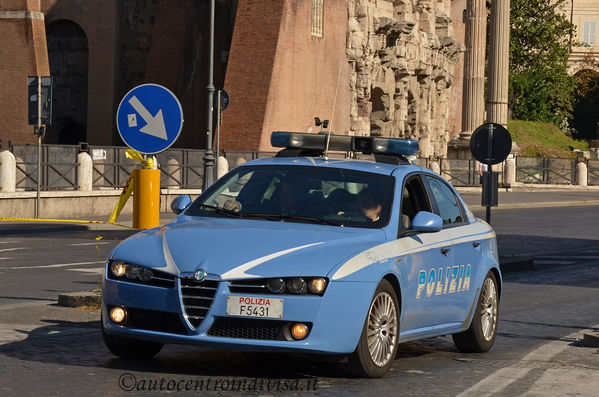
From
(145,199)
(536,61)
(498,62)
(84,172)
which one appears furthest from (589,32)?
(145,199)

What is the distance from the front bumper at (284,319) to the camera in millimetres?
7746

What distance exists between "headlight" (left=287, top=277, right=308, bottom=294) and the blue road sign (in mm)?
4635

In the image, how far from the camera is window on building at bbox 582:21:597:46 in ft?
393

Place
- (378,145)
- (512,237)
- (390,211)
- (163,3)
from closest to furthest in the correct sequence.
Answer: (390,211)
(378,145)
(512,237)
(163,3)

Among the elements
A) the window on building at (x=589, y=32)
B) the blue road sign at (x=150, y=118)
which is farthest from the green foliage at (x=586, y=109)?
the blue road sign at (x=150, y=118)

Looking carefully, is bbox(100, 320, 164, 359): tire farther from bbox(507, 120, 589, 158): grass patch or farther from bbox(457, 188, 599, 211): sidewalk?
bbox(507, 120, 589, 158): grass patch

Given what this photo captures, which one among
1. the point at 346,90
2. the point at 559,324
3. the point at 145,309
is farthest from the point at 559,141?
the point at 145,309

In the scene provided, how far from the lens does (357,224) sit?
8.83 meters

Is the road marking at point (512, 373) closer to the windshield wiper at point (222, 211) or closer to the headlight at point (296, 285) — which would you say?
the headlight at point (296, 285)

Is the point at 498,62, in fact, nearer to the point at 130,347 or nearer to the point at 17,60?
the point at 17,60

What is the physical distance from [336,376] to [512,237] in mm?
20152

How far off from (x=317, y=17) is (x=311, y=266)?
4126 cm

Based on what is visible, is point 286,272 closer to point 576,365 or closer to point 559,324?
point 576,365

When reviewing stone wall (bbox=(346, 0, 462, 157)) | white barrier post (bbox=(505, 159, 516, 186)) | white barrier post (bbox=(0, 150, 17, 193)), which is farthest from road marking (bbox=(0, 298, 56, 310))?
white barrier post (bbox=(505, 159, 516, 186))
